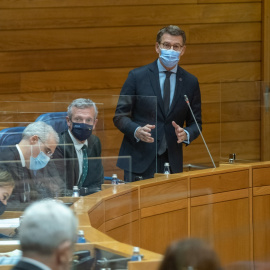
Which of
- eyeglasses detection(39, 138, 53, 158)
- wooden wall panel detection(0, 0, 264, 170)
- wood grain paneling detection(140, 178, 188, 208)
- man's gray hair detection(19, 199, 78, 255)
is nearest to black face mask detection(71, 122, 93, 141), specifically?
eyeglasses detection(39, 138, 53, 158)

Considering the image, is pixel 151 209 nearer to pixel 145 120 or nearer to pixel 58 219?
pixel 145 120

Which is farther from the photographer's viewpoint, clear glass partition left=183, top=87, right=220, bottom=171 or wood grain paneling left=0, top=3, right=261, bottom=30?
wood grain paneling left=0, top=3, right=261, bottom=30

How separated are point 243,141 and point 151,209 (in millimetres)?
1282

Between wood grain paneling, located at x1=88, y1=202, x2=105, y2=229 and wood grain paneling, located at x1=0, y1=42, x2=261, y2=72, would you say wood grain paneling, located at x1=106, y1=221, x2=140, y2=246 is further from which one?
wood grain paneling, located at x1=0, y1=42, x2=261, y2=72

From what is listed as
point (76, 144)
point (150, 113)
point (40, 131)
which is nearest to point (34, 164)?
point (40, 131)

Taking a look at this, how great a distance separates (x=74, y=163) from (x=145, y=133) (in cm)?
48

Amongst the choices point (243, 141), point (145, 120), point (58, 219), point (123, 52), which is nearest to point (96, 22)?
point (123, 52)

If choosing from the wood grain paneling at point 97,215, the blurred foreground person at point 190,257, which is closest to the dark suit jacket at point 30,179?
the wood grain paneling at point 97,215

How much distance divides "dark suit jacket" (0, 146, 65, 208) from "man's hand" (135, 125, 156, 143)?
564mm

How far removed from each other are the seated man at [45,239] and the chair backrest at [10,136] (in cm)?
171

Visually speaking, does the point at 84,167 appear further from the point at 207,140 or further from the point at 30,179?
the point at 207,140

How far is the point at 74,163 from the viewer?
11.2 ft

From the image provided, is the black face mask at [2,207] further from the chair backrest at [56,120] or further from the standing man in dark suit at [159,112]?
the standing man in dark suit at [159,112]

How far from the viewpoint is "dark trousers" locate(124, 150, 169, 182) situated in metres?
3.82
